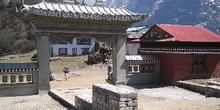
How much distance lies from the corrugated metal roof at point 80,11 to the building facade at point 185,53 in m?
2.93

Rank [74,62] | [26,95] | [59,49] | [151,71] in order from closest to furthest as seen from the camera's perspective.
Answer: [26,95], [151,71], [74,62], [59,49]

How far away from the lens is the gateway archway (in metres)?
18.2

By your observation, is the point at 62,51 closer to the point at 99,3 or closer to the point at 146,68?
the point at 146,68

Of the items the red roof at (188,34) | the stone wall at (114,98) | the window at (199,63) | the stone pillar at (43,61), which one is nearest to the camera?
the stone wall at (114,98)

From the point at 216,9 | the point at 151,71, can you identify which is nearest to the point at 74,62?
the point at 151,71

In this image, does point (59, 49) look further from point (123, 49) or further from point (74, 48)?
point (123, 49)

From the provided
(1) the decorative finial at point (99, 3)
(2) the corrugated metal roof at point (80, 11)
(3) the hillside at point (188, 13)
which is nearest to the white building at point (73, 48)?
(1) the decorative finial at point (99, 3)

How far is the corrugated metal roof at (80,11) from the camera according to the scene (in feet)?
58.1

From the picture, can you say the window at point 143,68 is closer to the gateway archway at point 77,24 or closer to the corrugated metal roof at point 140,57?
the corrugated metal roof at point 140,57

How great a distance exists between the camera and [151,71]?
2219 centimetres

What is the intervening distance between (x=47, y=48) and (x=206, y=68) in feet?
37.0

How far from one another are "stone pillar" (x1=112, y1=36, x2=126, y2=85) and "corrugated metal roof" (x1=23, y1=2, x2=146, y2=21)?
5.41ft

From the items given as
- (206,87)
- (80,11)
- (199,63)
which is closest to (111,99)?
(206,87)

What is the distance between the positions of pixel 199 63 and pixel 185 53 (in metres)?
1.78
